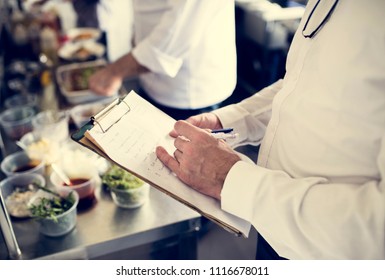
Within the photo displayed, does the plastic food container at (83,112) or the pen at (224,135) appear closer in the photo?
the pen at (224,135)

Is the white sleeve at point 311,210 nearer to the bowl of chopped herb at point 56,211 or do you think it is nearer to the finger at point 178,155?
the finger at point 178,155

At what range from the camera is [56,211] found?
3.16 ft

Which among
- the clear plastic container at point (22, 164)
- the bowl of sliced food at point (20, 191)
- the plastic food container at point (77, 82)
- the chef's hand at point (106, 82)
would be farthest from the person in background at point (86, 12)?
the bowl of sliced food at point (20, 191)

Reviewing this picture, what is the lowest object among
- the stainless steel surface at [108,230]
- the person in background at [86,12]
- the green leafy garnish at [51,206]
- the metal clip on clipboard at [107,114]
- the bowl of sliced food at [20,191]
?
the stainless steel surface at [108,230]

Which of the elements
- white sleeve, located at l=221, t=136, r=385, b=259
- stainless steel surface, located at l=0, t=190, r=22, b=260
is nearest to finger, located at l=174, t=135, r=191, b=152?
white sleeve, located at l=221, t=136, r=385, b=259

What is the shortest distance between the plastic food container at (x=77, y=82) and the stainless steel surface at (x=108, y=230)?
2.28 ft

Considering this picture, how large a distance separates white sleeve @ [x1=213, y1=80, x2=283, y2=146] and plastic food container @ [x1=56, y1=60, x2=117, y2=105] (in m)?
0.87

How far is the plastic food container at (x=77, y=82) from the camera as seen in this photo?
1669 millimetres

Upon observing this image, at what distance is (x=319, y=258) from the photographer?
65 centimetres

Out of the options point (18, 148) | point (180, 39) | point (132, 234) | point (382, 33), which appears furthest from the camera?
point (18, 148)

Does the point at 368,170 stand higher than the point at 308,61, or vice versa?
the point at 308,61

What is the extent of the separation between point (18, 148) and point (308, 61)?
3.79 feet
